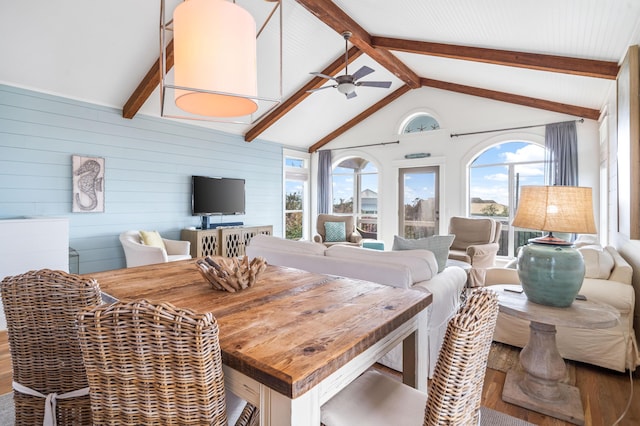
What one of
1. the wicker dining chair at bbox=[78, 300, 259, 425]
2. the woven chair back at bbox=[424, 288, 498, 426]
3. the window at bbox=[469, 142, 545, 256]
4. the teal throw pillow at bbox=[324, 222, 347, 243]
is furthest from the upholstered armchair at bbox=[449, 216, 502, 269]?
the wicker dining chair at bbox=[78, 300, 259, 425]

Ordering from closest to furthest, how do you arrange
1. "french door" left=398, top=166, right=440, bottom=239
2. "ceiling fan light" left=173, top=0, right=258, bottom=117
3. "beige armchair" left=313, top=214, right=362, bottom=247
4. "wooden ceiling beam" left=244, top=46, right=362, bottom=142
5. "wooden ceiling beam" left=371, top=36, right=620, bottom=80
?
"ceiling fan light" left=173, top=0, right=258, bottom=117 → "wooden ceiling beam" left=371, top=36, right=620, bottom=80 → "wooden ceiling beam" left=244, top=46, right=362, bottom=142 → "beige armchair" left=313, top=214, right=362, bottom=247 → "french door" left=398, top=166, right=440, bottom=239

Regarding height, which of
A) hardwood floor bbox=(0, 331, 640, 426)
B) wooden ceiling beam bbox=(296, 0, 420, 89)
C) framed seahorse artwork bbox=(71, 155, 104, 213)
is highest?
wooden ceiling beam bbox=(296, 0, 420, 89)

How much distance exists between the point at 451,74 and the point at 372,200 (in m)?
2.97

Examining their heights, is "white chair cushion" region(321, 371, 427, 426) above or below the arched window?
below

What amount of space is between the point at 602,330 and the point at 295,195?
6080 mm

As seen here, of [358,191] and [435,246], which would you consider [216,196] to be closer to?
[358,191]

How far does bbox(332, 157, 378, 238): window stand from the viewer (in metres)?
7.43

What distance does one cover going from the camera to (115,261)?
460 cm

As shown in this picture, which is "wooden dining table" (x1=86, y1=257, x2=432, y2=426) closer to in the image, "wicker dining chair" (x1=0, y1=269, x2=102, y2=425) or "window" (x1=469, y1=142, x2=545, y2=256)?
"wicker dining chair" (x1=0, y1=269, x2=102, y2=425)

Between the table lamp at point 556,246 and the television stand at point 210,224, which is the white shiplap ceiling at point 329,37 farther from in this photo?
the television stand at point 210,224

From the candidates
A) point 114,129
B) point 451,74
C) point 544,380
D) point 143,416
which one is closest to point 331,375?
point 143,416

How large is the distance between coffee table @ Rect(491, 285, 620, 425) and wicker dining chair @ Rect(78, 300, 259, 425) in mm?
1800

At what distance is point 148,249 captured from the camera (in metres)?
4.00

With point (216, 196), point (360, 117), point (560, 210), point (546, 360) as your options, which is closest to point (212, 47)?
point (560, 210)
